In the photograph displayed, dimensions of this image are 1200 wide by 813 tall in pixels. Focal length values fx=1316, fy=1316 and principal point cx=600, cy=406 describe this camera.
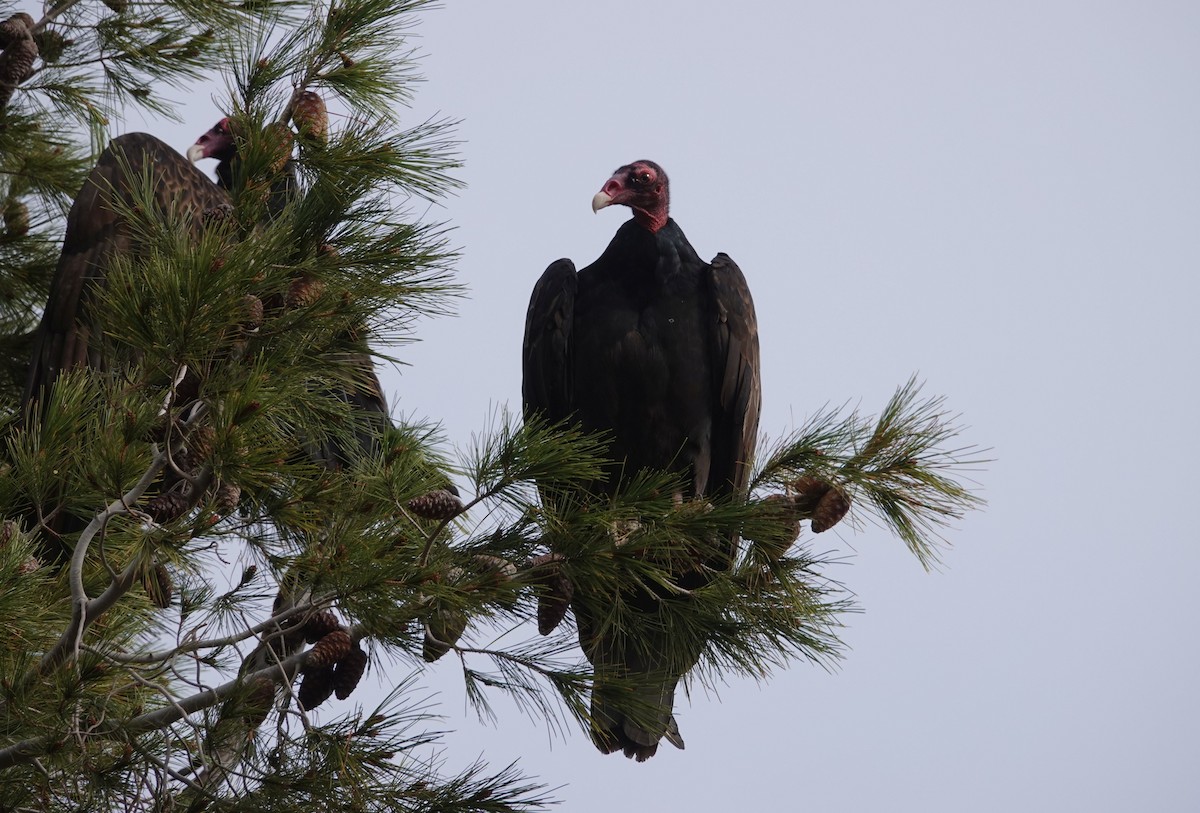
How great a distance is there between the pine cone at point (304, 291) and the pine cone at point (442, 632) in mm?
570

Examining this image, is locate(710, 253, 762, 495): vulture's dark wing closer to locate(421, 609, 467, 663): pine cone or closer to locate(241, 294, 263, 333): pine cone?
locate(421, 609, 467, 663): pine cone

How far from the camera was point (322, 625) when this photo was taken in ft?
7.99

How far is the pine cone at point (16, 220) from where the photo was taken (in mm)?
4266

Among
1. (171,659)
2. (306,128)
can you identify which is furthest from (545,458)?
(306,128)

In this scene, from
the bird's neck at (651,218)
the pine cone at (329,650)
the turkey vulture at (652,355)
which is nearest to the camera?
the pine cone at (329,650)

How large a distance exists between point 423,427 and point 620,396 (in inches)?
42.0

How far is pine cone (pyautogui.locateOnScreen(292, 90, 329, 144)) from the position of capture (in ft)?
8.58

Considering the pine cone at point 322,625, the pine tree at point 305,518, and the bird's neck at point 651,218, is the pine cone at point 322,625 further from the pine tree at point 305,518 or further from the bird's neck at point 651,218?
the bird's neck at point 651,218

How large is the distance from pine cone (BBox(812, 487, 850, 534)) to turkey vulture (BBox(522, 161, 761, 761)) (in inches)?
34.9

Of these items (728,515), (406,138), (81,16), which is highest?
(81,16)

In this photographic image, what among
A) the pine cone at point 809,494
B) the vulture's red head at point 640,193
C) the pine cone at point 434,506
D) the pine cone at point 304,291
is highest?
the vulture's red head at point 640,193

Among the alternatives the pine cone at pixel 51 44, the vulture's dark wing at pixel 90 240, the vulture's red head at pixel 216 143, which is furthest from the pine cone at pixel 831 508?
the pine cone at pixel 51 44

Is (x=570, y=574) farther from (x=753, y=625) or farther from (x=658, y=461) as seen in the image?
(x=658, y=461)

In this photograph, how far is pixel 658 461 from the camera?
346 cm
